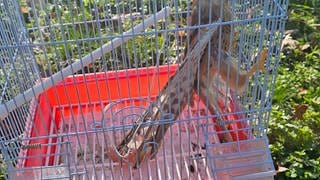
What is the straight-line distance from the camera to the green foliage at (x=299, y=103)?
2072 millimetres

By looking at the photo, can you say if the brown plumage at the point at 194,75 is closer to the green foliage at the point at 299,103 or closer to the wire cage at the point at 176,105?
the wire cage at the point at 176,105

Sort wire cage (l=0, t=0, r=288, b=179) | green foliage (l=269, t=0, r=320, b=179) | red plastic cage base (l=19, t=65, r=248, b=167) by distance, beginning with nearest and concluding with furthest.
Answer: wire cage (l=0, t=0, r=288, b=179) → green foliage (l=269, t=0, r=320, b=179) → red plastic cage base (l=19, t=65, r=248, b=167)

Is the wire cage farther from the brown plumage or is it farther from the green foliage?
the green foliage

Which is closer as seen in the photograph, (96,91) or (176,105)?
(176,105)

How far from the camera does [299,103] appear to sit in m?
2.43

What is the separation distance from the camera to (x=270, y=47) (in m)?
1.71

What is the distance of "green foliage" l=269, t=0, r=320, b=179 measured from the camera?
2.07 metres

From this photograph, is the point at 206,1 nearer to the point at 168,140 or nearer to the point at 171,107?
the point at 171,107

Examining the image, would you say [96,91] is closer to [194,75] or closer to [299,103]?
[194,75]

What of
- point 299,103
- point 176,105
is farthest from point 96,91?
point 299,103

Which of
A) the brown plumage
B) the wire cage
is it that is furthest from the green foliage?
the brown plumage

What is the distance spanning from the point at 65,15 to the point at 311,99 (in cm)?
135

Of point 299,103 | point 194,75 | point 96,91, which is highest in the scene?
point 194,75

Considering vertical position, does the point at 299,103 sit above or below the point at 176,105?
below
